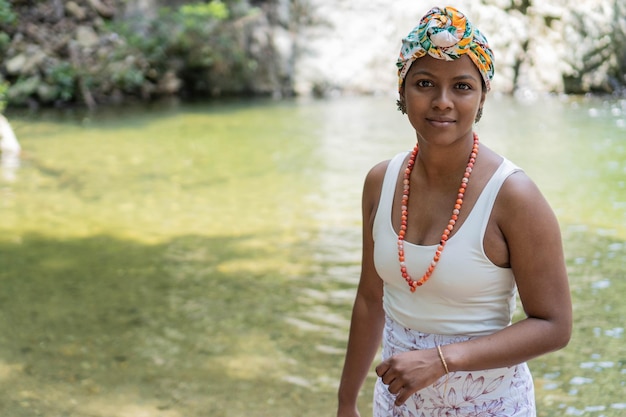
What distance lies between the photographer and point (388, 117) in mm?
13797

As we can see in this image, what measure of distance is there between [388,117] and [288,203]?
21.2 ft

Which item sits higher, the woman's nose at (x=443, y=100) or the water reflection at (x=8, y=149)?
the woman's nose at (x=443, y=100)

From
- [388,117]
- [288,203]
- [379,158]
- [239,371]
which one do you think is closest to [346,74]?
[388,117]

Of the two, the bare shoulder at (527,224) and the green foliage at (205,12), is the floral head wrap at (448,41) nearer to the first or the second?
the bare shoulder at (527,224)

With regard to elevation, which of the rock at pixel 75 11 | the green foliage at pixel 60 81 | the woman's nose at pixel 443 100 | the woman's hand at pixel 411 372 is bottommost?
the green foliage at pixel 60 81

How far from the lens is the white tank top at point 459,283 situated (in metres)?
1.79

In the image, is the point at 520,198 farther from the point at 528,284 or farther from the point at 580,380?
the point at 580,380

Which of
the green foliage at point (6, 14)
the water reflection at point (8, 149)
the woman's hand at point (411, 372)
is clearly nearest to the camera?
the woman's hand at point (411, 372)

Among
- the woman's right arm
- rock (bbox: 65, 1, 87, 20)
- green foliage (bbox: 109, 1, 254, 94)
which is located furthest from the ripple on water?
rock (bbox: 65, 1, 87, 20)

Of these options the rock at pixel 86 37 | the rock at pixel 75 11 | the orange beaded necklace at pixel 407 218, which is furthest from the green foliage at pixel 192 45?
the orange beaded necklace at pixel 407 218

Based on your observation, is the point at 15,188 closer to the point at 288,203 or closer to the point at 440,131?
the point at 288,203

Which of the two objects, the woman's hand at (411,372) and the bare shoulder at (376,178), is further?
the bare shoulder at (376,178)

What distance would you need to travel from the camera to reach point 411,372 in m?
1.70

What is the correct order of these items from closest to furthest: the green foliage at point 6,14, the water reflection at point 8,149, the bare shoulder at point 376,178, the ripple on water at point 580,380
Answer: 1. the bare shoulder at point 376,178
2. the ripple on water at point 580,380
3. the water reflection at point 8,149
4. the green foliage at point 6,14
